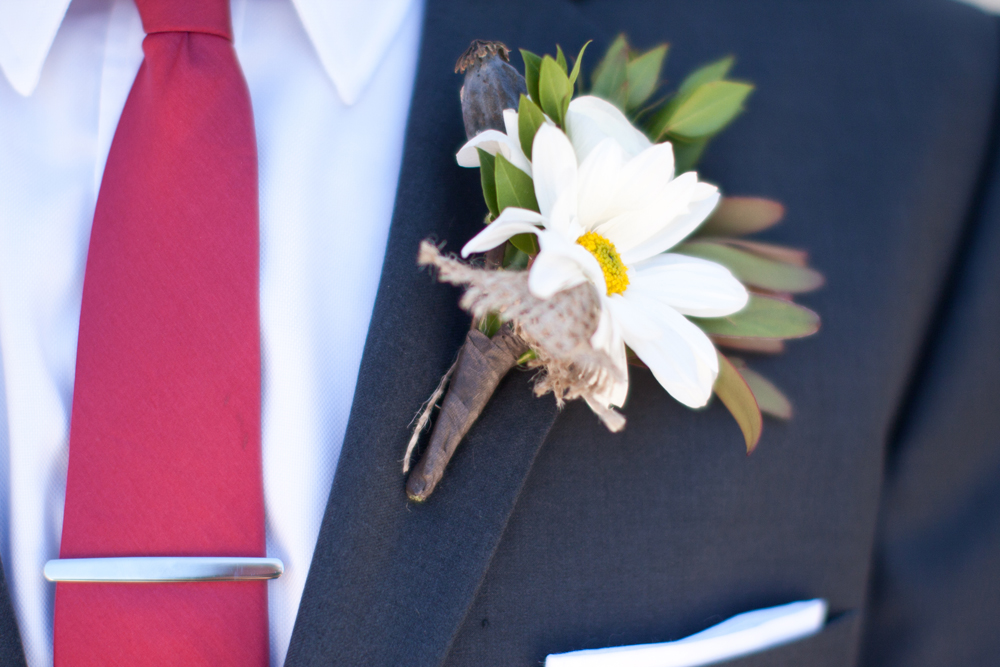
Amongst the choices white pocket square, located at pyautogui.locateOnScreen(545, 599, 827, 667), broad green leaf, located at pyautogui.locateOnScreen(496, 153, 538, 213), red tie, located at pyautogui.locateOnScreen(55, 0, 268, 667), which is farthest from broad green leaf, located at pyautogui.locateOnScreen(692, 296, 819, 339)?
red tie, located at pyautogui.locateOnScreen(55, 0, 268, 667)

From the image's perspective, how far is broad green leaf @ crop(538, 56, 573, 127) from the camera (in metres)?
0.51

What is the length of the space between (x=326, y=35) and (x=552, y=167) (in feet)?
1.31

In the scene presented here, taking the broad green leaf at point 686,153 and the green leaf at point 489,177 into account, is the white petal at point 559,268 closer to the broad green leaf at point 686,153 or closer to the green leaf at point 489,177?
the green leaf at point 489,177

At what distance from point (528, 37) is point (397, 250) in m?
0.36

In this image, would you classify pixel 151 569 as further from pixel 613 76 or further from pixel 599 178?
pixel 613 76

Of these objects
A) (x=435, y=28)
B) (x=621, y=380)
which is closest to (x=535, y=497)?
(x=621, y=380)

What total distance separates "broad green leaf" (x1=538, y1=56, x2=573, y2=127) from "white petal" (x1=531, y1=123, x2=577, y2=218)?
79 millimetres

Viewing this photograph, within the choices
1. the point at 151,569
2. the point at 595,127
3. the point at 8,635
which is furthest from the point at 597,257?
the point at 8,635

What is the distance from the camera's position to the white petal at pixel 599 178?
0.45 meters

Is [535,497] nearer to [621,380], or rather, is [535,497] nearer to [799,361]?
[621,380]

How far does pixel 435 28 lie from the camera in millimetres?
709

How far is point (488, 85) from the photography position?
0.53 metres

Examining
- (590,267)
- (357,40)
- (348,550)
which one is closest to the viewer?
(590,267)

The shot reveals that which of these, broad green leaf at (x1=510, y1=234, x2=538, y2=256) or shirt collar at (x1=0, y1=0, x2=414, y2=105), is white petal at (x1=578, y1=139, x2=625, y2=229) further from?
shirt collar at (x1=0, y1=0, x2=414, y2=105)
